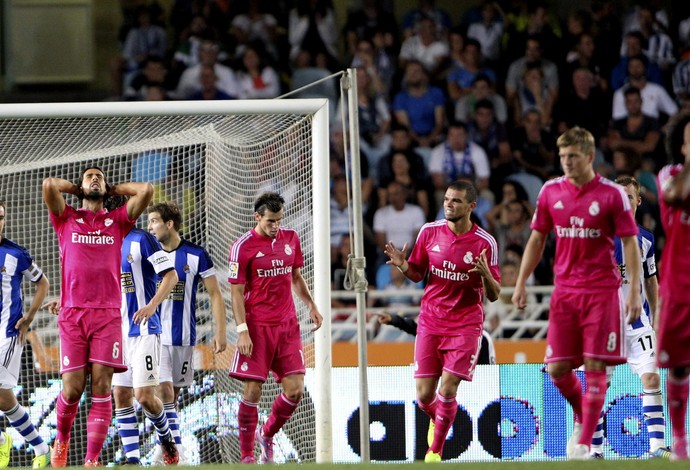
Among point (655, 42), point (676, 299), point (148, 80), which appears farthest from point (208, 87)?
point (676, 299)

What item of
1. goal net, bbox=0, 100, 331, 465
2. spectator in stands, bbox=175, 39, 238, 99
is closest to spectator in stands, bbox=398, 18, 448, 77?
spectator in stands, bbox=175, 39, 238, 99

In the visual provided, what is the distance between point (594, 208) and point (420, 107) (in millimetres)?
8221

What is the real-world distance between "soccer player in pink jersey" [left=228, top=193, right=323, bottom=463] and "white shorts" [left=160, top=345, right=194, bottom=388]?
0.87m

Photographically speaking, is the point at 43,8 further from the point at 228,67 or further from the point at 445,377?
the point at 445,377

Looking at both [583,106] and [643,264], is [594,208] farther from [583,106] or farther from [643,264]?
[583,106]

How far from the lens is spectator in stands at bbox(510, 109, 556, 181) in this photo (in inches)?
581

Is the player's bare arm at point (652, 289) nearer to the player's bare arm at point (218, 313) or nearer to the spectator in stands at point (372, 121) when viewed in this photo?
the player's bare arm at point (218, 313)

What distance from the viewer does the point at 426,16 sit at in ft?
52.1

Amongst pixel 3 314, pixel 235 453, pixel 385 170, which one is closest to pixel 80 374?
pixel 3 314

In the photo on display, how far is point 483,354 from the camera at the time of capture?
34.9ft

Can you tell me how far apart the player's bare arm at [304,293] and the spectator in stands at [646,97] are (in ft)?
22.9

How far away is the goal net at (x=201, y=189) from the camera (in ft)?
30.0

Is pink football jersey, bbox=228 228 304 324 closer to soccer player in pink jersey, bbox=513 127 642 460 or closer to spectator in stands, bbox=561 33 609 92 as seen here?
soccer player in pink jersey, bbox=513 127 642 460

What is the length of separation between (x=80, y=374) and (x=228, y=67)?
7.94m
